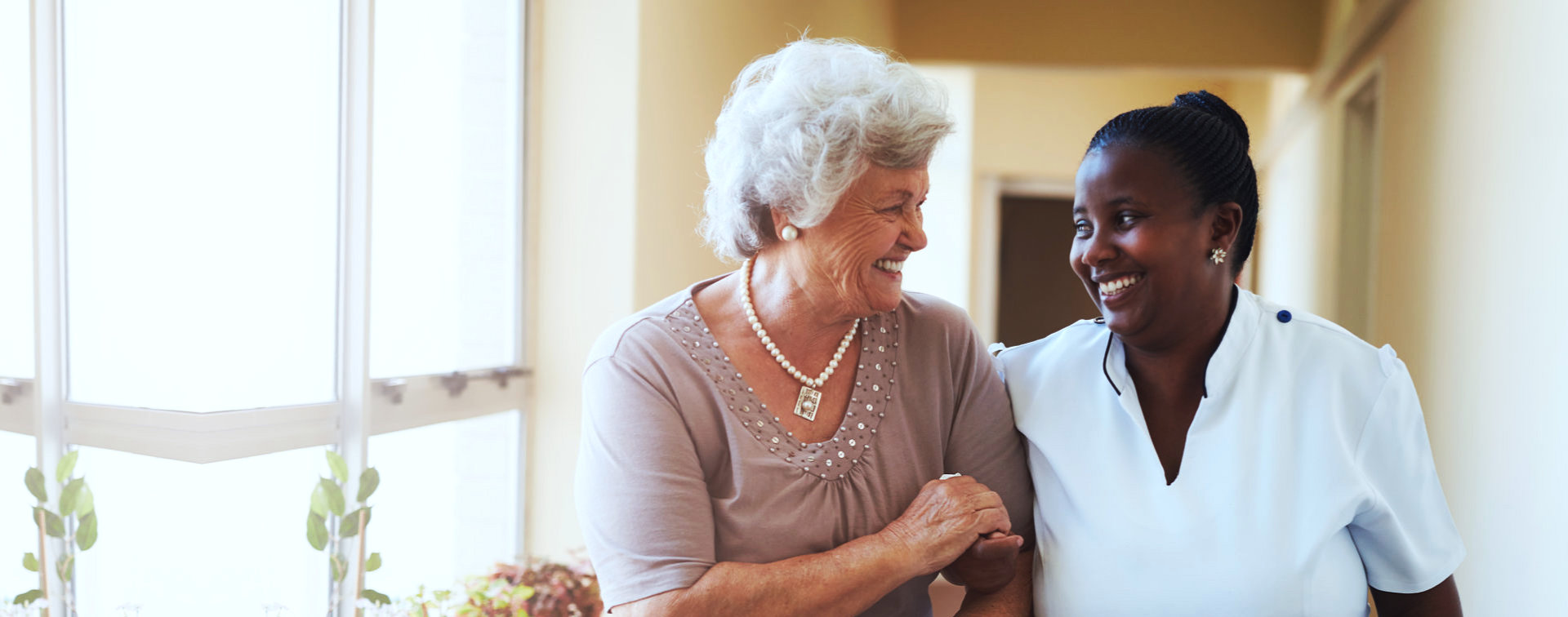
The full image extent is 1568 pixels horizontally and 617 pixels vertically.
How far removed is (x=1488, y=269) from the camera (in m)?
2.29

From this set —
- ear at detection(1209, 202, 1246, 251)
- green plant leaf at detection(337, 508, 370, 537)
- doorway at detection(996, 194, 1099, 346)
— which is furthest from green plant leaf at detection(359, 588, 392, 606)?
doorway at detection(996, 194, 1099, 346)

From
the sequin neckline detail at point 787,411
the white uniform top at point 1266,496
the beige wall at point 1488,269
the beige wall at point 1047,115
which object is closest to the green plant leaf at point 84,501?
the sequin neckline detail at point 787,411

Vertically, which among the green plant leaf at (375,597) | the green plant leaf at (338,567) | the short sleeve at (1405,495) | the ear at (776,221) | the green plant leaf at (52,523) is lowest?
the green plant leaf at (375,597)

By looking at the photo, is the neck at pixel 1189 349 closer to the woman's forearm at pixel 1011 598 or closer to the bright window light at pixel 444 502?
the woman's forearm at pixel 1011 598

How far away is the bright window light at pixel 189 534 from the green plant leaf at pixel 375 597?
153 millimetres

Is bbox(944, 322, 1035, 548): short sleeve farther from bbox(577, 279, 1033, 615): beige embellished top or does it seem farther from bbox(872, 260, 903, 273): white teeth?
bbox(872, 260, 903, 273): white teeth

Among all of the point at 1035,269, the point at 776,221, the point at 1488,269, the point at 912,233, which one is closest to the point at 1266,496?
the point at 912,233

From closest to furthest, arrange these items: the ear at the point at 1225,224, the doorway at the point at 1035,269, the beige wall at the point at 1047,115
→ 1. the ear at the point at 1225,224
2. the beige wall at the point at 1047,115
3. the doorway at the point at 1035,269

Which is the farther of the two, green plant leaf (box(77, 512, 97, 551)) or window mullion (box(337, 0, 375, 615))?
window mullion (box(337, 0, 375, 615))

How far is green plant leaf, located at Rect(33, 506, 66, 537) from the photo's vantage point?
1.54m

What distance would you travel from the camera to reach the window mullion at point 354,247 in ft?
6.49

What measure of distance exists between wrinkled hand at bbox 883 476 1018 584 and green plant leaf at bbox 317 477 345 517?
1.14 meters

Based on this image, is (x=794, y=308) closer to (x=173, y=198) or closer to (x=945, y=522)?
(x=945, y=522)

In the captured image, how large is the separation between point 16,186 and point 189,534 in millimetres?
589
